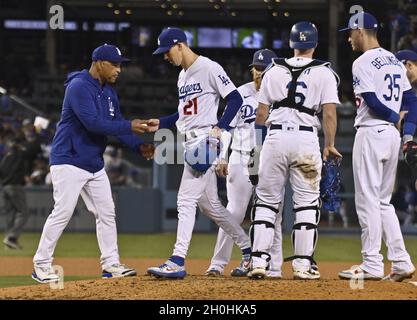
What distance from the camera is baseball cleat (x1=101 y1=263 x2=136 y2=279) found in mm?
8305

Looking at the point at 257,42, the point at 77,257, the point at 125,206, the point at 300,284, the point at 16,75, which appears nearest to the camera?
the point at 300,284

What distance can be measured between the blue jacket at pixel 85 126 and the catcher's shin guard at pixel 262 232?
1.26 metres

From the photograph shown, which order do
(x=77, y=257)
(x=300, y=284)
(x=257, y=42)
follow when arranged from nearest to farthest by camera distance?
(x=300, y=284)
(x=77, y=257)
(x=257, y=42)

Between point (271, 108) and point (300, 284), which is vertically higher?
point (271, 108)

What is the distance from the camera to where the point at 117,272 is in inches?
329

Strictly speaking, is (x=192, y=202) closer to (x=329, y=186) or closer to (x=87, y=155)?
(x=87, y=155)

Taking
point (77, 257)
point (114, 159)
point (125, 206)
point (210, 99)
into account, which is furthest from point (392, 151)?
point (114, 159)

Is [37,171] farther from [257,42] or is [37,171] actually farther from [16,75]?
[257,42]

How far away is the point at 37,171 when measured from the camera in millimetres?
20000

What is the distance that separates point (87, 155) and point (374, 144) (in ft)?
7.76

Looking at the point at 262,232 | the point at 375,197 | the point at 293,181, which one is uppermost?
the point at 293,181

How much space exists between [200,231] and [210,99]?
11.7 m

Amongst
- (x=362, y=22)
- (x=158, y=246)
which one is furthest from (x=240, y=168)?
(x=158, y=246)

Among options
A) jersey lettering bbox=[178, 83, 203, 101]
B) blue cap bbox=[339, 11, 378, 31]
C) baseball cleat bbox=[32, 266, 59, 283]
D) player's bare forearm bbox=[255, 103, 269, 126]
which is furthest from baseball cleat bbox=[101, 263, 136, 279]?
blue cap bbox=[339, 11, 378, 31]
